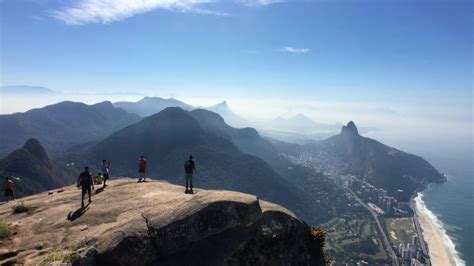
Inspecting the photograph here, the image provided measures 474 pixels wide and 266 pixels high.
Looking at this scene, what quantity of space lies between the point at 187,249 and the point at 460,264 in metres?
159

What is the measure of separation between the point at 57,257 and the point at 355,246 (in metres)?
174

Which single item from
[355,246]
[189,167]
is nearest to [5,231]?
[189,167]

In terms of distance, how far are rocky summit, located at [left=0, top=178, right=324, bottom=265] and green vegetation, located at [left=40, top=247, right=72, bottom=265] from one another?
43 mm

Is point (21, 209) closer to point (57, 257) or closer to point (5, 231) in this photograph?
point (5, 231)

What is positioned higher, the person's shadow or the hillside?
the person's shadow

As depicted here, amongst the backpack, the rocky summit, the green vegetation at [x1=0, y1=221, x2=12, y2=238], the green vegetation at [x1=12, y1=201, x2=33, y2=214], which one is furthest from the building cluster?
the green vegetation at [x1=0, y1=221, x2=12, y2=238]

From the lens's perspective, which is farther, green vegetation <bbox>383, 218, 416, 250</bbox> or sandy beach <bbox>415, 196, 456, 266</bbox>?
green vegetation <bbox>383, 218, 416, 250</bbox>

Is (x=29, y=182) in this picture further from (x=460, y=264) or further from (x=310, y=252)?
(x=460, y=264)

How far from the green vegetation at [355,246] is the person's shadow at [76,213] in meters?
147

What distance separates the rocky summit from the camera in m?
16.5

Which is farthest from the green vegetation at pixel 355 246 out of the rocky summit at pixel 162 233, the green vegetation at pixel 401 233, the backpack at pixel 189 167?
the rocky summit at pixel 162 233

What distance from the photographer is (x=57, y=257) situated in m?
15.6

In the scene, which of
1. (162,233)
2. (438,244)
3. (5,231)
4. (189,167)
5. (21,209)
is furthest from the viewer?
(438,244)

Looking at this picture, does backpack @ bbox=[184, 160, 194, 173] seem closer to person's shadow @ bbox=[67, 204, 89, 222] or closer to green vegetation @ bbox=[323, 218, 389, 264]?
person's shadow @ bbox=[67, 204, 89, 222]
